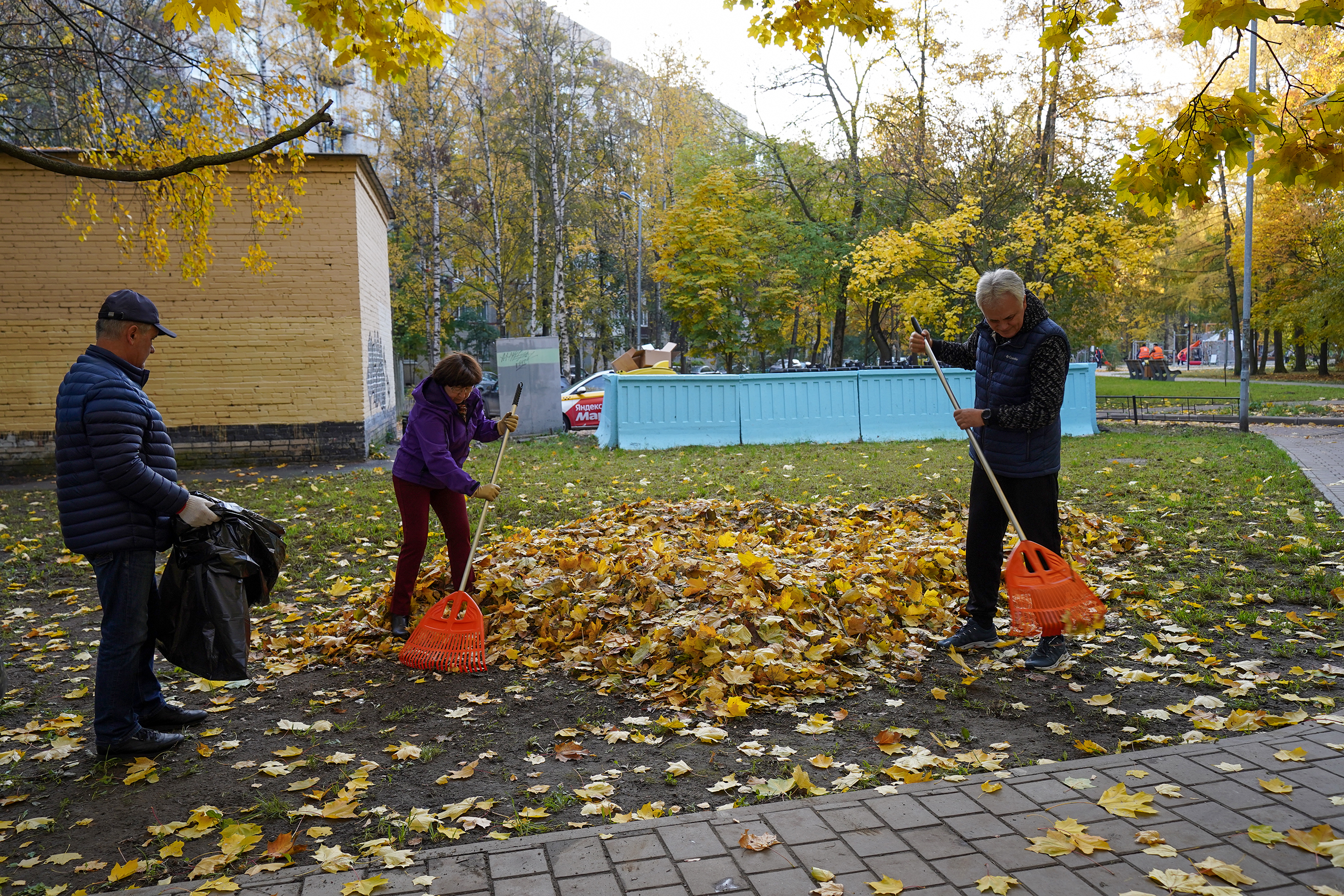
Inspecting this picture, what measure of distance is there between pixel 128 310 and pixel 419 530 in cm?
205

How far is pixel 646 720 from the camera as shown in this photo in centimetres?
416

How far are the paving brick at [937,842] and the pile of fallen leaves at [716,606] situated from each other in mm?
1234

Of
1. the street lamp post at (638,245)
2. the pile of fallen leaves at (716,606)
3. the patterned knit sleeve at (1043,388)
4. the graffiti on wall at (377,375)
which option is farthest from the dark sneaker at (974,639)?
the street lamp post at (638,245)

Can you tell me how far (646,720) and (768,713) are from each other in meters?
0.60

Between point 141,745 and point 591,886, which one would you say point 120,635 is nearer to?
point 141,745

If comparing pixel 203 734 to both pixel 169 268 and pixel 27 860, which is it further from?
pixel 169 268

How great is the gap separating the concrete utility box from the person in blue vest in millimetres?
13758

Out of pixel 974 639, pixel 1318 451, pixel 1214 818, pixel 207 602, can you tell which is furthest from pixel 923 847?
pixel 1318 451

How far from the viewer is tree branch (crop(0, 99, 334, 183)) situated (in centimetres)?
493

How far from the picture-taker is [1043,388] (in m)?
4.61

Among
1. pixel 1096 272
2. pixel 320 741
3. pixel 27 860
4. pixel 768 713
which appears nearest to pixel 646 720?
pixel 768 713

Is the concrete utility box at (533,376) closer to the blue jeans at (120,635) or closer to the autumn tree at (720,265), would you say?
the autumn tree at (720,265)

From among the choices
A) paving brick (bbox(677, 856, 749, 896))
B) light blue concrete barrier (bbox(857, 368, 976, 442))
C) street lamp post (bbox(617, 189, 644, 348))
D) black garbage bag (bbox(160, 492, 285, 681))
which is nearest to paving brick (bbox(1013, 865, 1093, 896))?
paving brick (bbox(677, 856, 749, 896))

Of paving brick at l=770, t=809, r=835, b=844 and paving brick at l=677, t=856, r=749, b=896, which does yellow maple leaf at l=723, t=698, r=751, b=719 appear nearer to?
paving brick at l=770, t=809, r=835, b=844
